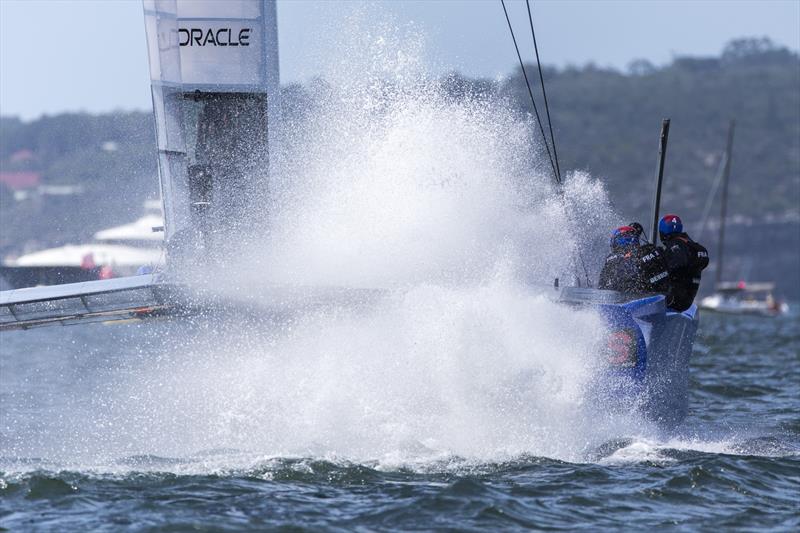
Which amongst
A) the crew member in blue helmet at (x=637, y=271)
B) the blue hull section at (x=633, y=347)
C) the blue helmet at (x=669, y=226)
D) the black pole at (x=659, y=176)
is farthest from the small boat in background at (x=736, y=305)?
the blue hull section at (x=633, y=347)

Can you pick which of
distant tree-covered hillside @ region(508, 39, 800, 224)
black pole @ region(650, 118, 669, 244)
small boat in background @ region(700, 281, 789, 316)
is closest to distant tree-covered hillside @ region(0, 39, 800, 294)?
distant tree-covered hillside @ region(508, 39, 800, 224)

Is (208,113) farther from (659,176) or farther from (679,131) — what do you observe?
(679,131)

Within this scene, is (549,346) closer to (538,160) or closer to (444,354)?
(444,354)

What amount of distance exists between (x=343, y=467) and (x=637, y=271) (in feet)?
8.34

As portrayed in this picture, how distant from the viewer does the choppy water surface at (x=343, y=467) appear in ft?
22.6

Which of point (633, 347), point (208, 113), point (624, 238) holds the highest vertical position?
point (208, 113)

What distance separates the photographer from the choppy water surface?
22.6 feet

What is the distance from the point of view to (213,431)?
360 inches

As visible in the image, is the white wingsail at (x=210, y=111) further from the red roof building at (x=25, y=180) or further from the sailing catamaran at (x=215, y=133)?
the red roof building at (x=25, y=180)

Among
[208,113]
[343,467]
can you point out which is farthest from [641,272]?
[208,113]

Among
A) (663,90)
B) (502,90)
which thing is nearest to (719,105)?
(663,90)

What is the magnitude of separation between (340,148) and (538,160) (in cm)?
165

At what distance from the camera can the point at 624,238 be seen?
9.48m

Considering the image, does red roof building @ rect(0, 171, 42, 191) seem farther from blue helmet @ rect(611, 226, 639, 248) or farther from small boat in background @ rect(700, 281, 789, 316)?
blue helmet @ rect(611, 226, 639, 248)
